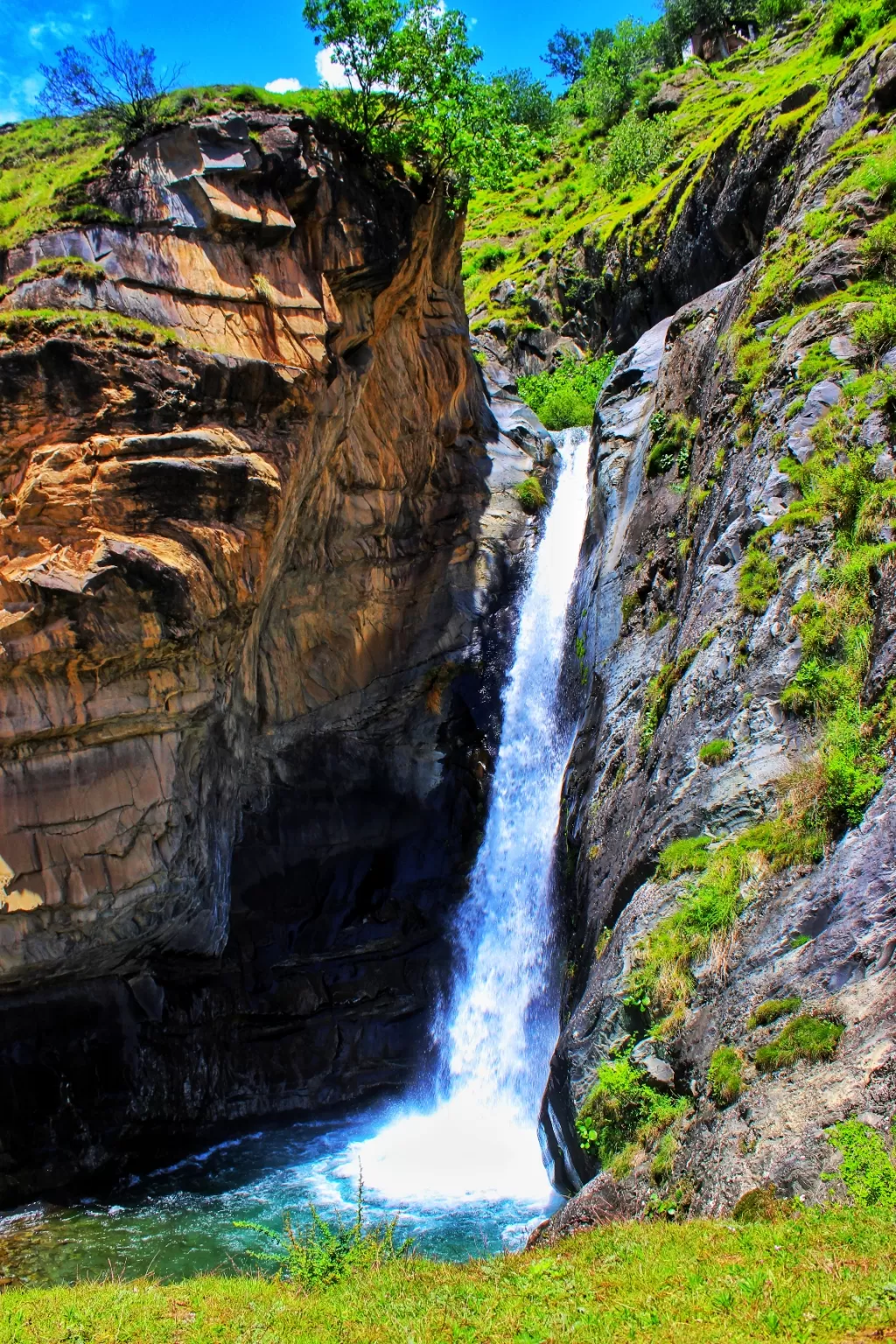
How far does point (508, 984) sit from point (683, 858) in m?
8.79

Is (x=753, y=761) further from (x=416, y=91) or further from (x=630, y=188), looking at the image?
(x=630, y=188)

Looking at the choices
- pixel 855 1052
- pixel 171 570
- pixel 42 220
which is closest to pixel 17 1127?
pixel 171 570

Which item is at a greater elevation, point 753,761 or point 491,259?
point 491,259

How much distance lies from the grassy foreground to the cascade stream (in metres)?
5.35

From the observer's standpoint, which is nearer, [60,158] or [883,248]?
[883,248]

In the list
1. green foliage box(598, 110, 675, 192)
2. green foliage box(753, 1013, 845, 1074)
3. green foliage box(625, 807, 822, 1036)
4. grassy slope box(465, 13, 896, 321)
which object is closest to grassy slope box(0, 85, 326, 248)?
grassy slope box(465, 13, 896, 321)

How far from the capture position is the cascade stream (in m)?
13.5

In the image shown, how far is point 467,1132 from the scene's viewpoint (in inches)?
679

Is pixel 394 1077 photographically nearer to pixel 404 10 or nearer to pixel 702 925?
pixel 702 925

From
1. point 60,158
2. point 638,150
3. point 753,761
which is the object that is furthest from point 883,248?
point 638,150

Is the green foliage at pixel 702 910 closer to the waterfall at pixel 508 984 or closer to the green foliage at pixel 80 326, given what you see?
the waterfall at pixel 508 984

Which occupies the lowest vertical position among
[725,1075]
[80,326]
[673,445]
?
[725,1075]

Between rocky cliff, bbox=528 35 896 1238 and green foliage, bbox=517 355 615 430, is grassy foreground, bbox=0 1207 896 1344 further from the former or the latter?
green foliage, bbox=517 355 615 430

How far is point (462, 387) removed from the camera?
83.5ft
